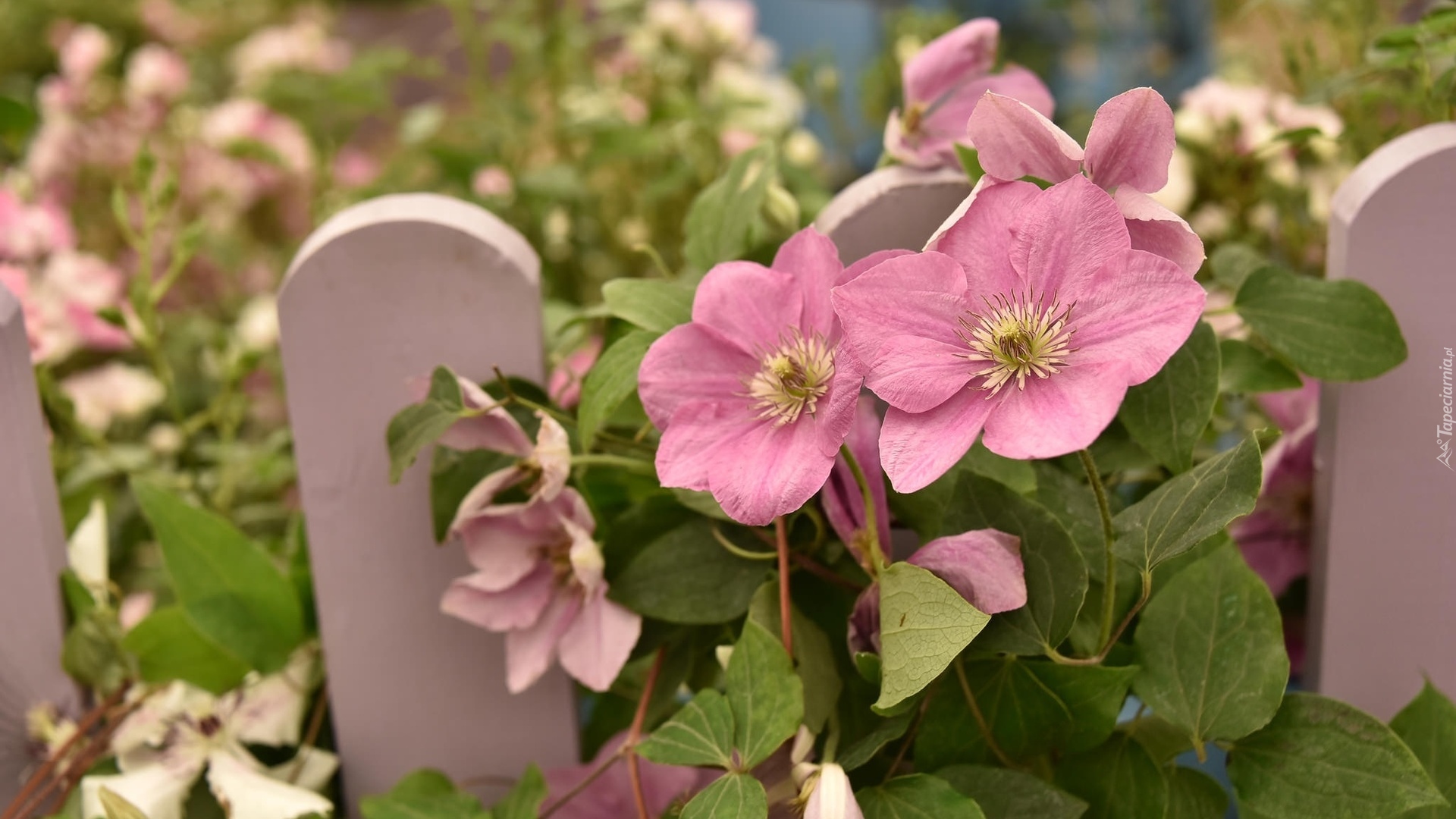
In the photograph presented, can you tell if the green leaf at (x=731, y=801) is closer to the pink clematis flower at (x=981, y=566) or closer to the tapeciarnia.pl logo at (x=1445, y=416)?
the pink clematis flower at (x=981, y=566)

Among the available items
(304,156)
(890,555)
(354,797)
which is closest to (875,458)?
(890,555)

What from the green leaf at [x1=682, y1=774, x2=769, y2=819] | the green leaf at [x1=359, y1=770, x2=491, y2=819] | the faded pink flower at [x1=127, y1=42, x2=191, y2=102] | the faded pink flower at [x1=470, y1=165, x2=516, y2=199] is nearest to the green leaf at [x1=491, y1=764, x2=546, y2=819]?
the green leaf at [x1=359, y1=770, x2=491, y2=819]

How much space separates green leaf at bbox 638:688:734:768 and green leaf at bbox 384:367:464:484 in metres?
0.15

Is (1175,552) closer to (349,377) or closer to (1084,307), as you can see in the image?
(1084,307)

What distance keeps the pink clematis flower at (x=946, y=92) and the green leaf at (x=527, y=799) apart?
1.03 feet

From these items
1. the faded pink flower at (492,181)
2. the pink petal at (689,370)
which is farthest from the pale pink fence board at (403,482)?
the faded pink flower at (492,181)

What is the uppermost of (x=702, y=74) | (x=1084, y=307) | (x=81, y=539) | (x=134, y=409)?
(x=1084, y=307)

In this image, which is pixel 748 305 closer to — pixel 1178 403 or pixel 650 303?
pixel 650 303

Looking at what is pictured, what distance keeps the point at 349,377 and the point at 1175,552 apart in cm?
36

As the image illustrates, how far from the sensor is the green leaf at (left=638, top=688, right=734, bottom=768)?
1.44ft

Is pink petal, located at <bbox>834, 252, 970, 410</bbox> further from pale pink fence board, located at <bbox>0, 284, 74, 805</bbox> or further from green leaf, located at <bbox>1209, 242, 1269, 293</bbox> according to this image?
pale pink fence board, located at <bbox>0, 284, 74, 805</bbox>

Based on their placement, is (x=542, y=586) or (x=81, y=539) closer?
(x=542, y=586)

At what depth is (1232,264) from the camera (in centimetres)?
57

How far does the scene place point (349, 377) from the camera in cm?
55
